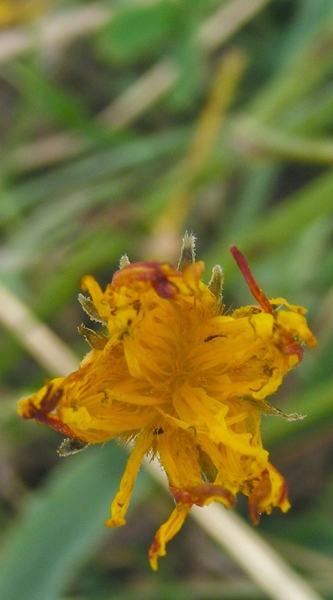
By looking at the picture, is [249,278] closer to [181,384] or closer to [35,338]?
[181,384]

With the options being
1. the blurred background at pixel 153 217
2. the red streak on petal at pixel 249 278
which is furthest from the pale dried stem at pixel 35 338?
the red streak on petal at pixel 249 278

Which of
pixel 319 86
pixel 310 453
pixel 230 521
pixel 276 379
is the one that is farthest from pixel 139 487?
pixel 319 86

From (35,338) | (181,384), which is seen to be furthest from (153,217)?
(181,384)

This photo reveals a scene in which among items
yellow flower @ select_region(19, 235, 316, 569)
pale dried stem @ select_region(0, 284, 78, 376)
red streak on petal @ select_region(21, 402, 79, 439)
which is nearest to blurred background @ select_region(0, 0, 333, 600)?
pale dried stem @ select_region(0, 284, 78, 376)

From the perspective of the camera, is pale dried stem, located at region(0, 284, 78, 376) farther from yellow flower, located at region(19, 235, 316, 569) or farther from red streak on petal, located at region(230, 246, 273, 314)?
red streak on petal, located at region(230, 246, 273, 314)

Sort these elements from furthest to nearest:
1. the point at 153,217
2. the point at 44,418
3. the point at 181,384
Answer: the point at 153,217 → the point at 181,384 → the point at 44,418

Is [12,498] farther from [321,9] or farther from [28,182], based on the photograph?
[321,9]
